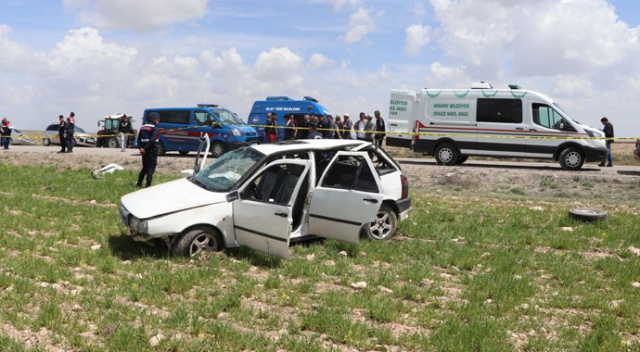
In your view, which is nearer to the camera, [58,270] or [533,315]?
[533,315]

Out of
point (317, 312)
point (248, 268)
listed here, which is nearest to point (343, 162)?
point (248, 268)

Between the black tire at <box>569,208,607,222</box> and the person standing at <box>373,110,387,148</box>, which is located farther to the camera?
the person standing at <box>373,110,387,148</box>

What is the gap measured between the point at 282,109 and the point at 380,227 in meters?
18.7

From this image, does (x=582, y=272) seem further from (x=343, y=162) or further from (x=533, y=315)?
(x=343, y=162)

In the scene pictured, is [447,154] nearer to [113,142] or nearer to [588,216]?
[588,216]

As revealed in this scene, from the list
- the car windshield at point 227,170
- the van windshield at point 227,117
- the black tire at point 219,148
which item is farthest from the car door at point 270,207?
the van windshield at point 227,117

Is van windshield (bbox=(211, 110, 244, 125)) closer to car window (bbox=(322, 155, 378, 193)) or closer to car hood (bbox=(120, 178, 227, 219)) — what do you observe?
car window (bbox=(322, 155, 378, 193))

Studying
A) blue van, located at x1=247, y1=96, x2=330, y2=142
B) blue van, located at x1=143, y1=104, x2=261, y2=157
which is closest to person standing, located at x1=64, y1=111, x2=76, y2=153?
blue van, located at x1=143, y1=104, x2=261, y2=157

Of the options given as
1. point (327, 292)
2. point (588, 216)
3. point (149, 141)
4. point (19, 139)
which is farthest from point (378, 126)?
point (19, 139)

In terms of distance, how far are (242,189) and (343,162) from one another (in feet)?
5.28

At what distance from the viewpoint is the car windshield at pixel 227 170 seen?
7.21 m

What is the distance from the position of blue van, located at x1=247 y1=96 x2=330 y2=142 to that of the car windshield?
59.2ft

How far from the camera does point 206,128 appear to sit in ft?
72.1

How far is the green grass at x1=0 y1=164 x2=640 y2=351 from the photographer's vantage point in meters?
4.57
